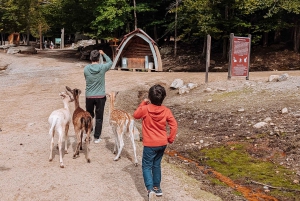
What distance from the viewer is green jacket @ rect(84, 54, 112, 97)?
269 inches

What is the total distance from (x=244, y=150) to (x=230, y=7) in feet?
56.5

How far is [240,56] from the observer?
14281 mm

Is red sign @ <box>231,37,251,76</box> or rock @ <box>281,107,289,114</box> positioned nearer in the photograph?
rock @ <box>281,107,289,114</box>

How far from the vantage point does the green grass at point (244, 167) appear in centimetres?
597

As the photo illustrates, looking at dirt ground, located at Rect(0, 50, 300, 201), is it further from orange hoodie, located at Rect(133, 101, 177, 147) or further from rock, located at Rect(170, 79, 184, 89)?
orange hoodie, located at Rect(133, 101, 177, 147)

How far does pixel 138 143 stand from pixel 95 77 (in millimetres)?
2059

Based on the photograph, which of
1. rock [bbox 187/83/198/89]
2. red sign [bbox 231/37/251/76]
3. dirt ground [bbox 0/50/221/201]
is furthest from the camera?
red sign [bbox 231/37/251/76]

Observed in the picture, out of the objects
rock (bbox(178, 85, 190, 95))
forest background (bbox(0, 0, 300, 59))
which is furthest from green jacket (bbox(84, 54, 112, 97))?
forest background (bbox(0, 0, 300, 59))

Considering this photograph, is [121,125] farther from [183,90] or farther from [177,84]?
[177,84]

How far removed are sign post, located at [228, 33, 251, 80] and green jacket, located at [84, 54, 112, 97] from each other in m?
8.42

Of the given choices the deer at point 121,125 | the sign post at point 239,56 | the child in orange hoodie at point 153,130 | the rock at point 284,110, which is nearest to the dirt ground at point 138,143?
the rock at point 284,110

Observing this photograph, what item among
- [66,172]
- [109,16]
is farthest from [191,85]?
[109,16]

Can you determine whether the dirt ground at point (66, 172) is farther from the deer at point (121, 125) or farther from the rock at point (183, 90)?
Answer: the rock at point (183, 90)

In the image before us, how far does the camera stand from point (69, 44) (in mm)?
58531
